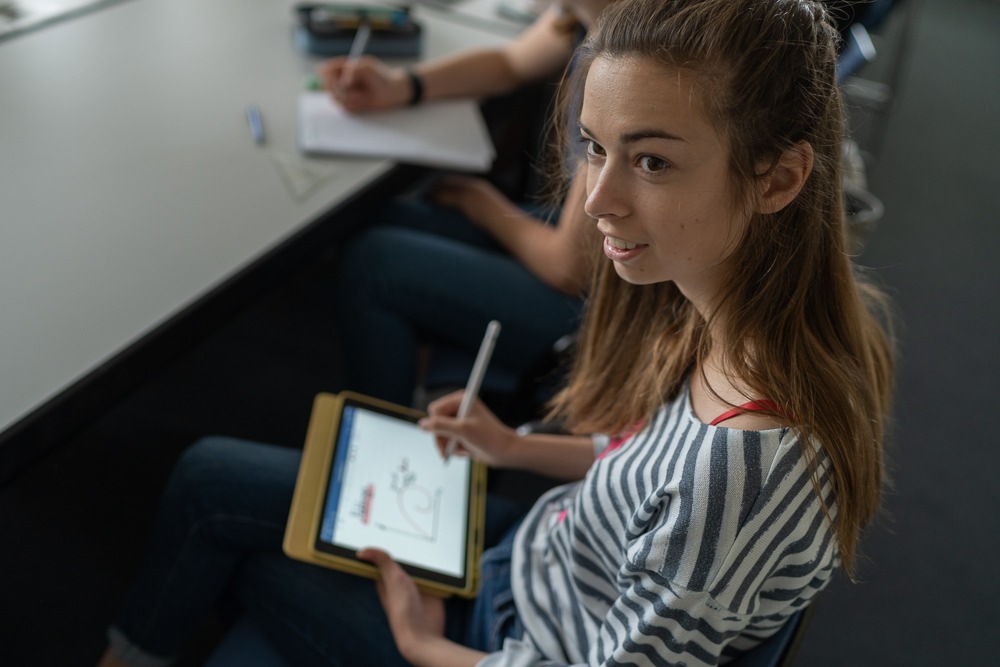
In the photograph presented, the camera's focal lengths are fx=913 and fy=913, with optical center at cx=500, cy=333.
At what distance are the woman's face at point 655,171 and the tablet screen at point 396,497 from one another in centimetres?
→ 46

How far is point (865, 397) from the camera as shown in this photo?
2.83ft

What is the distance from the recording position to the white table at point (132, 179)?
1.04 meters

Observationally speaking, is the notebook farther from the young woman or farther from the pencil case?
the young woman

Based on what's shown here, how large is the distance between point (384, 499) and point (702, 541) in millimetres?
487

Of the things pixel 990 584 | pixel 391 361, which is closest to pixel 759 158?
pixel 391 361

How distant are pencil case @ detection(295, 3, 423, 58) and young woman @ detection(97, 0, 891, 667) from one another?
92 cm

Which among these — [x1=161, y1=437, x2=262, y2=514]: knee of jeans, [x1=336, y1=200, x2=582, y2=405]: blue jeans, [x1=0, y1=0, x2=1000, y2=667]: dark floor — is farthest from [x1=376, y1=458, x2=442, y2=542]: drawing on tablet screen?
[x1=0, y1=0, x2=1000, y2=667]: dark floor

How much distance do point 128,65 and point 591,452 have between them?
1046 millimetres

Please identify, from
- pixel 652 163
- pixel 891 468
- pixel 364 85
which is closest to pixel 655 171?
pixel 652 163

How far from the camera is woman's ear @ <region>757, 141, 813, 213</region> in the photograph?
762 millimetres

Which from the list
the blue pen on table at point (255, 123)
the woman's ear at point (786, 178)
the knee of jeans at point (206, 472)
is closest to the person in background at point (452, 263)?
the blue pen on table at point (255, 123)

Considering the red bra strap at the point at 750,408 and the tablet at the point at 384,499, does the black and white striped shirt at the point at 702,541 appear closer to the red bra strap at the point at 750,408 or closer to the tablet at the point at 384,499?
the red bra strap at the point at 750,408

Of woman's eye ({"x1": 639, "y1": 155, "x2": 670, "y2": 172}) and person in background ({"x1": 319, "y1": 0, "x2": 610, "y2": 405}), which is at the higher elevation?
woman's eye ({"x1": 639, "y1": 155, "x2": 670, "y2": 172})

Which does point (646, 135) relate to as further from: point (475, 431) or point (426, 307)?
point (426, 307)
